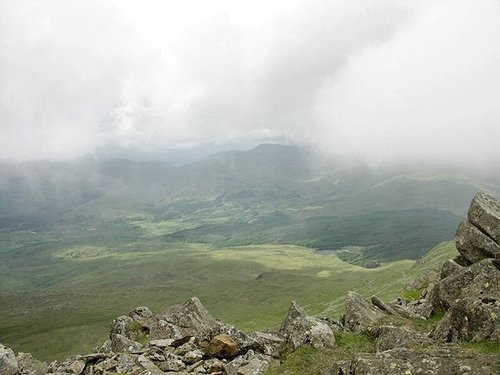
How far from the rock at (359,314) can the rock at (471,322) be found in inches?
457

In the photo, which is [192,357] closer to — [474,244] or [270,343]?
[270,343]

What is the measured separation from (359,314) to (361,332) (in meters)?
3.29

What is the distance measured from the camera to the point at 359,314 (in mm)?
40562

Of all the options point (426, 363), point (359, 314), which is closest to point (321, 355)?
point (359, 314)

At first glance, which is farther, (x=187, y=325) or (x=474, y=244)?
(x=474, y=244)

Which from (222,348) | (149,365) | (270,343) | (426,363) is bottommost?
(270,343)

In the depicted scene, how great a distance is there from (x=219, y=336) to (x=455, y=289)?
2192 cm

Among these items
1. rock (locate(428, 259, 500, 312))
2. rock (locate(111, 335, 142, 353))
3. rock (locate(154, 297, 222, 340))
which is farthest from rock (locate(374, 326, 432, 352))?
rock (locate(111, 335, 142, 353))

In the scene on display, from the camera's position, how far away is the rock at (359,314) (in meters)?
39.6

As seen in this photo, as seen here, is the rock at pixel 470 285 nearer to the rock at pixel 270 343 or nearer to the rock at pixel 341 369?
the rock at pixel 341 369

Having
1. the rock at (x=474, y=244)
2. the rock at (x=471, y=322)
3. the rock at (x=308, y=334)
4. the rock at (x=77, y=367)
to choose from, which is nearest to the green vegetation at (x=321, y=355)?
the rock at (x=308, y=334)

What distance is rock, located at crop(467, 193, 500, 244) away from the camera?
42969 millimetres

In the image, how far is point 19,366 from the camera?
124ft

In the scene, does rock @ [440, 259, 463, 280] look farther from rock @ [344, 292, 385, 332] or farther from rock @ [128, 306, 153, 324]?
rock @ [128, 306, 153, 324]
